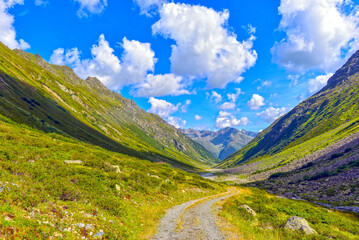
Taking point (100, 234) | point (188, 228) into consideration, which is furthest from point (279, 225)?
point (100, 234)

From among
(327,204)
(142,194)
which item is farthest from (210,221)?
(327,204)

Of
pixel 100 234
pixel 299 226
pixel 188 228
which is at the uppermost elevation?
pixel 299 226

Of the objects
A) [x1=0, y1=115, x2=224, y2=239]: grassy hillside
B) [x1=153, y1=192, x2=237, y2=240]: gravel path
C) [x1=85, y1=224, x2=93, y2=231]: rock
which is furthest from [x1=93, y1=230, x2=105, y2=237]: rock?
[x1=153, y1=192, x2=237, y2=240]: gravel path

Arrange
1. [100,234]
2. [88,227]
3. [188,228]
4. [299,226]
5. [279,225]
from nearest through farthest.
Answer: [100,234] < [88,227] < [188,228] < [299,226] < [279,225]

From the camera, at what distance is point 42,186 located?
→ 14.7 metres

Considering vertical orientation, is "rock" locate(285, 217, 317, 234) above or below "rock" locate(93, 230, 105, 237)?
above

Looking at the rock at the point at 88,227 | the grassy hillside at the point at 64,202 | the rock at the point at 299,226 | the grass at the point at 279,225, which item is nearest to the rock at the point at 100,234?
the grassy hillside at the point at 64,202

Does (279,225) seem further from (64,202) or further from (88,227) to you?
(64,202)

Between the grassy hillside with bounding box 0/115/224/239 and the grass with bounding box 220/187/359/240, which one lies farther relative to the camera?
the grass with bounding box 220/187/359/240

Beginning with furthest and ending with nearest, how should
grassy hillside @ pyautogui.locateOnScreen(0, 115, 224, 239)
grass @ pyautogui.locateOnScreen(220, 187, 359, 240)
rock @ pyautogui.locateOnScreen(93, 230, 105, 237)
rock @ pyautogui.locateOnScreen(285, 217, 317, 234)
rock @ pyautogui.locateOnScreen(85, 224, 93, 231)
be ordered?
rock @ pyautogui.locateOnScreen(285, 217, 317, 234)
grass @ pyautogui.locateOnScreen(220, 187, 359, 240)
rock @ pyautogui.locateOnScreen(85, 224, 93, 231)
rock @ pyautogui.locateOnScreen(93, 230, 105, 237)
grassy hillside @ pyautogui.locateOnScreen(0, 115, 224, 239)

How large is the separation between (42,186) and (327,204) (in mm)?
54532

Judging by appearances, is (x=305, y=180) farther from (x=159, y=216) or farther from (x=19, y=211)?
(x=19, y=211)

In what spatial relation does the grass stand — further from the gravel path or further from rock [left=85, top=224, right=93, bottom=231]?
rock [left=85, top=224, right=93, bottom=231]

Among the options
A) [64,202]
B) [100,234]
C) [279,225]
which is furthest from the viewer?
[279,225]
